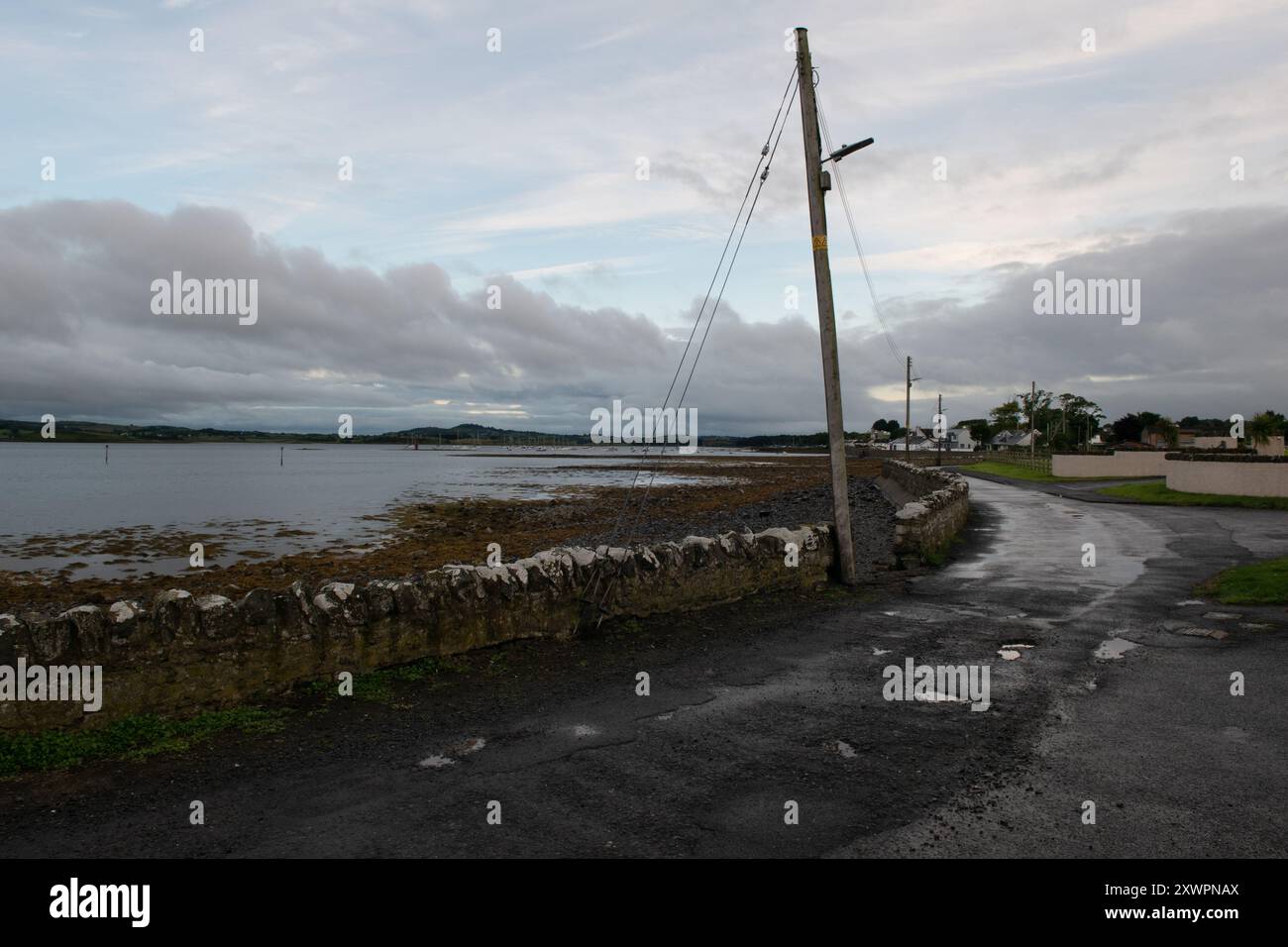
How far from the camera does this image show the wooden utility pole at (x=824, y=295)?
11.7 metres

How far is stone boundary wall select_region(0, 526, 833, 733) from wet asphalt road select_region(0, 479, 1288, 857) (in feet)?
1.37

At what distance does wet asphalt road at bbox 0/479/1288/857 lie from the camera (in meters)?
4.23

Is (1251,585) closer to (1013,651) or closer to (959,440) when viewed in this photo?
(1013,651)

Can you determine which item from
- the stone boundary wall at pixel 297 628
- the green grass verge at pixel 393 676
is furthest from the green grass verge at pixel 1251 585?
the green grass verge at pixel 393 676

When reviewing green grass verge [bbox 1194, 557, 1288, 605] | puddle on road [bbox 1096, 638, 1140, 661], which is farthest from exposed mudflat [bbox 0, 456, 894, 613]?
puddle on road [bbox 1096, 638, 1140, 661]

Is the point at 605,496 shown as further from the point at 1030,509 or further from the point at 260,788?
the point at 260,788

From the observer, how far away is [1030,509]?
26.3 metres

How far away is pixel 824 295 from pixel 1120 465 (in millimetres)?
42272

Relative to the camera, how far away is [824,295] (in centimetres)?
1195

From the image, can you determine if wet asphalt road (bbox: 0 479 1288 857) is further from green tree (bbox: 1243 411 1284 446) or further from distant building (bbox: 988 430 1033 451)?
distant building (bbox: 988 430 1033 451)

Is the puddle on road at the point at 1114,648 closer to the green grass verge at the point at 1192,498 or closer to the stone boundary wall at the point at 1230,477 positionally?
the green grass verge at the point at 1192,498

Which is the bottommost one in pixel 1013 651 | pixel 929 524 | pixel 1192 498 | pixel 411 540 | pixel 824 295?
pixel 411 540

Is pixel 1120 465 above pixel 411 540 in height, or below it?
above

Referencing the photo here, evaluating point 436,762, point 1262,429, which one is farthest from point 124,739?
point 1262,429
